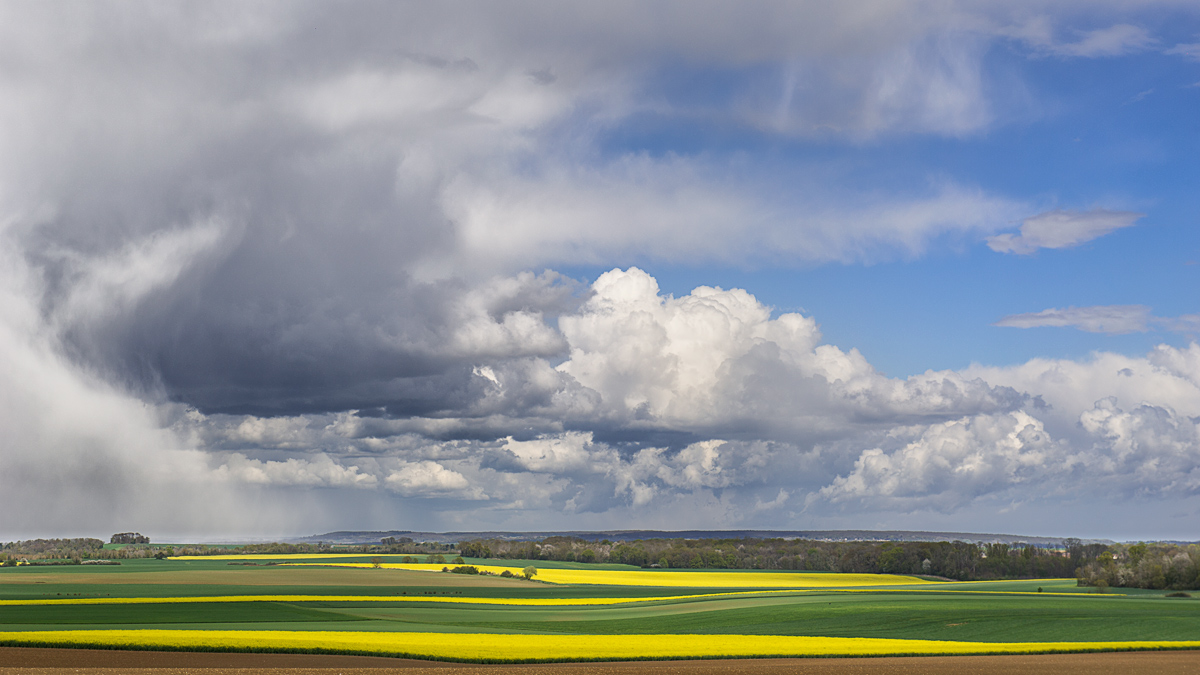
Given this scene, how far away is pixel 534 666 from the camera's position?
188 feet

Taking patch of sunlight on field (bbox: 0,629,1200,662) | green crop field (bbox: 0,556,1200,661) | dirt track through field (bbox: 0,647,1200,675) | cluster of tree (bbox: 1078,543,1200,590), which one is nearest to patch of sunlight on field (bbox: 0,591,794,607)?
green crop field (bbox: 0,556,1200,661)

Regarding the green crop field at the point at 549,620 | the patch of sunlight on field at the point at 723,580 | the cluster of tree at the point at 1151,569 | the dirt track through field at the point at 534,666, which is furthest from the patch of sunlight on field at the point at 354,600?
the cluster of tree at the point at 1151,569

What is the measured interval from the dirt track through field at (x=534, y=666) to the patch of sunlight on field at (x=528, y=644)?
2.10 metres

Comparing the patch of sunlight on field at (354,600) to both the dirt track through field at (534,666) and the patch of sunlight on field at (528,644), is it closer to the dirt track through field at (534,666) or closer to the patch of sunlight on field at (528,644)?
the patch of sunlight on field at (528,644)

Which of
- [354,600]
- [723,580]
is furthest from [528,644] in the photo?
[723,580]

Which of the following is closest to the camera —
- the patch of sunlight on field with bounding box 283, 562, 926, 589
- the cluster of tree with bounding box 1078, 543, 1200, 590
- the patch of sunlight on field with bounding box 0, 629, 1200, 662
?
the patch of sunlight on field with bounding box 0, 629, 1200, 662

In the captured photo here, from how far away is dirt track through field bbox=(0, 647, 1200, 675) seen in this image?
51.8 metres

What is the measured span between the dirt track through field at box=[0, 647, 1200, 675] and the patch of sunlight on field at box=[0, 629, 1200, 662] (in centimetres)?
210

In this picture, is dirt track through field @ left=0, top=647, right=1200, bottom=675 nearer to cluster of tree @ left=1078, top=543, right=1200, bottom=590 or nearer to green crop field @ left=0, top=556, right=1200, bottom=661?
green crop field @ left=0, top=556, right=1200, bottom=661

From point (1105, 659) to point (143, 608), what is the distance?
300 feet

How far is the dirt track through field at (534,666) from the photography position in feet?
170

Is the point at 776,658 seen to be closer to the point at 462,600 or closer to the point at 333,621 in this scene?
the point at 333,621

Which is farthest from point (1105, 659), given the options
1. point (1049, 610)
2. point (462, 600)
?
point (462, 600)

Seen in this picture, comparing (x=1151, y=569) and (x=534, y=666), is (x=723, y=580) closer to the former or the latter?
(x=1151, y=569)
